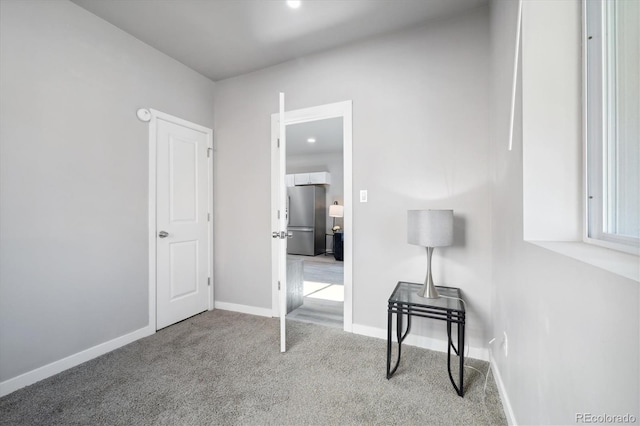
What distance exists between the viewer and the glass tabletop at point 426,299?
1.74 metres

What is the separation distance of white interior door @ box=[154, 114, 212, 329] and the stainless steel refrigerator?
3.71m

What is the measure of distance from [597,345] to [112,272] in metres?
2.89

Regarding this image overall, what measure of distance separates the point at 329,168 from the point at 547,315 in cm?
634

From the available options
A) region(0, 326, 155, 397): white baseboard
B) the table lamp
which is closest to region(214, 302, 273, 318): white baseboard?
region(0, 326, 155, 397): white baseboard

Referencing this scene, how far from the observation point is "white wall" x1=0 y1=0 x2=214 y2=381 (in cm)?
171

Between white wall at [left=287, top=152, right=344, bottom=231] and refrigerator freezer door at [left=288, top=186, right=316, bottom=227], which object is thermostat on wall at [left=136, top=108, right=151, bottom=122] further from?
white wall at [left=287, top=152, right=344, bottom=231]

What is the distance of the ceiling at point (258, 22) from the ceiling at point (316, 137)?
141cm

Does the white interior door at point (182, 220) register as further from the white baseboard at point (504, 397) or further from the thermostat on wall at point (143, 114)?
the white baseboard at point (504, 397)

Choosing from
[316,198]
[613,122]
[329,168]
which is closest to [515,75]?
[613,122]

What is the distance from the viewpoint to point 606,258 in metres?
0.72

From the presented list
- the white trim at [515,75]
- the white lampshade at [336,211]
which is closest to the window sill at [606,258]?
the white trim at [515,75]

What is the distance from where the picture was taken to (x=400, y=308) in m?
1.79

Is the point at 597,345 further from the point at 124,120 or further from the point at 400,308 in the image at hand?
the point at 124,120

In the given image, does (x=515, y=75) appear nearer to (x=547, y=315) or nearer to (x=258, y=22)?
(x=547, y=315)
